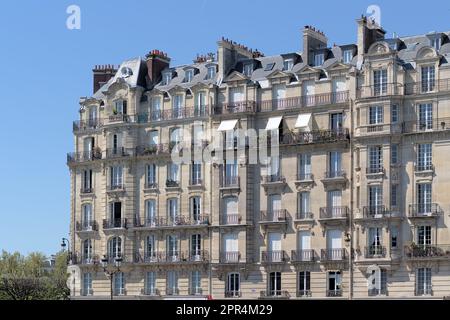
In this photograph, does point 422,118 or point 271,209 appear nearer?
point 422,118

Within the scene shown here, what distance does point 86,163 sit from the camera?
7850cm

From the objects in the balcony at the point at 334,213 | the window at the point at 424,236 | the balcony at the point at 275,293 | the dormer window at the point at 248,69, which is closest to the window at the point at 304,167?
the balcony at the point at 334,213

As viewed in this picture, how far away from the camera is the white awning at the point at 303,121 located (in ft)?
222

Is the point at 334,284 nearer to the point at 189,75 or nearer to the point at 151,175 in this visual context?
the point at 151,175

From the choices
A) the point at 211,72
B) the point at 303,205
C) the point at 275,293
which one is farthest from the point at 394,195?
the point at 211,72

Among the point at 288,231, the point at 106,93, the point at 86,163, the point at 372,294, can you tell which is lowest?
the point at 372,294

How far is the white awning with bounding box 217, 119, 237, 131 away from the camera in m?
70.8

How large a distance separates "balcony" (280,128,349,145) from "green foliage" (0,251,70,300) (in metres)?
33.1
